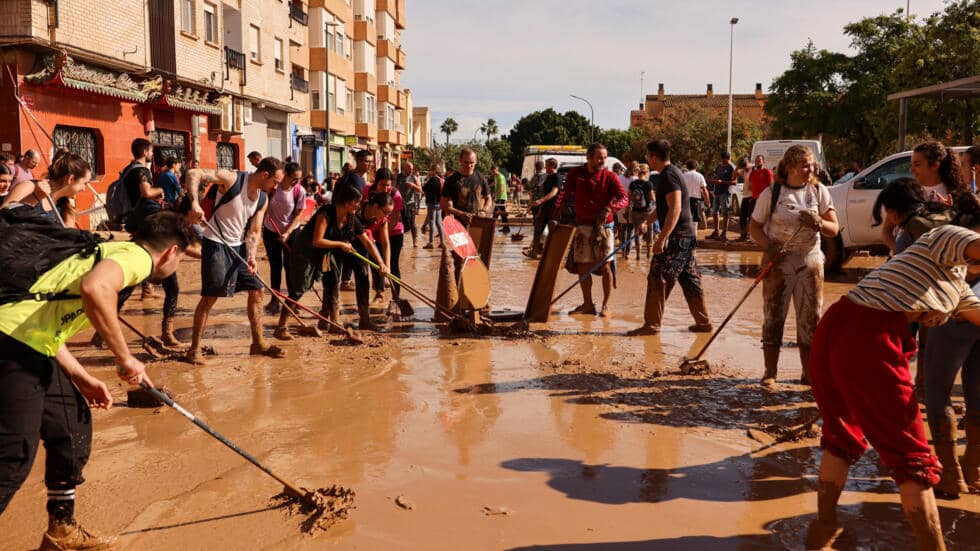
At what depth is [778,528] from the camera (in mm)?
3695

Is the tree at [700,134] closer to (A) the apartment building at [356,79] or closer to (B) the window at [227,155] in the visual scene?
(A) the apartment building at [356,79]

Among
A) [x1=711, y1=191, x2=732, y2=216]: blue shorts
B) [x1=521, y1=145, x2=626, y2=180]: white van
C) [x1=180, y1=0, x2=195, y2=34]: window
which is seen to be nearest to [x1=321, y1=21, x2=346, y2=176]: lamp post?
[x1=521, y1=145, x2=626, y2=180]: white van

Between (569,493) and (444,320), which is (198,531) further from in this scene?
(444,320)

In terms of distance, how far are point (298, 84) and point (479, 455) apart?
31.8m

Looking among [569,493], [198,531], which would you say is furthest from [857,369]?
[198,531]

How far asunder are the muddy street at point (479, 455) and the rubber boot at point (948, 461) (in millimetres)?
80

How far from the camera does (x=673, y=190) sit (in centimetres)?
777

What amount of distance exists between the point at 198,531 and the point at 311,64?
36750 millimetres

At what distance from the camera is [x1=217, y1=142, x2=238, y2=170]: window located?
1023 inches

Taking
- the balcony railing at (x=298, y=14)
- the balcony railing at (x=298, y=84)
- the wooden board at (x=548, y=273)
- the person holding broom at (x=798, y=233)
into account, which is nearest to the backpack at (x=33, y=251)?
the person holding broom at (x=798, y=233)

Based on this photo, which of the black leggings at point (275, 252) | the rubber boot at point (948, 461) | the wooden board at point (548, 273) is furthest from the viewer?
the black leggings at point (275, 252)

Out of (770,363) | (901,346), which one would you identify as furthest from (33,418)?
(770,363)

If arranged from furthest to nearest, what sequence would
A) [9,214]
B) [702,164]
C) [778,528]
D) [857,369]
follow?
1. [702,164]
2. [778,528]
3. [9,214]
4. [857,369]

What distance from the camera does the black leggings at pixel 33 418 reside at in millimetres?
3008
